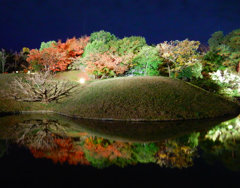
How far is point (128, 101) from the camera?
56.2ft

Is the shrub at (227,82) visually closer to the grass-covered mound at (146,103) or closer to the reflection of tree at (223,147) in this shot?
the grass-covered mound at (146,103)

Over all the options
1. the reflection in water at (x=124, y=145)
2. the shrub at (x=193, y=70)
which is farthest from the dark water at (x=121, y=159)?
the shrub at (x=193, y=70)

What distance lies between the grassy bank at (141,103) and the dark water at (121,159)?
485 cm

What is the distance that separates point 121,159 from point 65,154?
1.97m

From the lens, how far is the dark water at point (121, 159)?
527 cm

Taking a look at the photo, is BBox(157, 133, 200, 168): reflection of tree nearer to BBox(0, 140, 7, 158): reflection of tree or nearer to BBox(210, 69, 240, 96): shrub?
BBox(0, 140, 7, 158): reflection of tree

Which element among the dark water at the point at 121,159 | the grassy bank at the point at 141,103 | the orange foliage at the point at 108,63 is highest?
the orange foliage at the point at 108,63

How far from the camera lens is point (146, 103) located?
16.6 m

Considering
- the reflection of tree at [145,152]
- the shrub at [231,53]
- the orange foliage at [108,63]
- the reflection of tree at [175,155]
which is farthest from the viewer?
the shrub at [231,53]

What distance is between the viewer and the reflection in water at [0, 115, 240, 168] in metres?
6.77

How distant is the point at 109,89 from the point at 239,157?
14586 millimetres

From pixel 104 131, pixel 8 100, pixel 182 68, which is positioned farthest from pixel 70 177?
pixel 182 68

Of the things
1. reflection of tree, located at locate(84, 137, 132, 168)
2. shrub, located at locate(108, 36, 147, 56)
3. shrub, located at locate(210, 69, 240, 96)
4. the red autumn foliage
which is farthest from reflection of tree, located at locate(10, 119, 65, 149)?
the red autumn foliage

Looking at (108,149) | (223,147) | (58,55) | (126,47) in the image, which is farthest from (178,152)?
(58,55)
